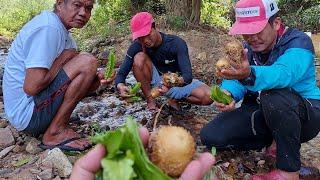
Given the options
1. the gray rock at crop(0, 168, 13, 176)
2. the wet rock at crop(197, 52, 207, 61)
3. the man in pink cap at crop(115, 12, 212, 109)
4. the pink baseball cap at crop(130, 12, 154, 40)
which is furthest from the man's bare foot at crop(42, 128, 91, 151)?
the wet rock at crop(197, 52, 207, 61)

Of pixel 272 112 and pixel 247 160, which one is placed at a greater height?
pixel 272 112

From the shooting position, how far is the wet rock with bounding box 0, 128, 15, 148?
3.98 meters

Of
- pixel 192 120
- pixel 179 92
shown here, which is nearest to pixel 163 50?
pixel 179 92

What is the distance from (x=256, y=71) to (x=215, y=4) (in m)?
11.2

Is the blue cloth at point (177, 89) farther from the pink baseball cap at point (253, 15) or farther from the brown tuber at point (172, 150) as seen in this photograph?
the brown tuber at point (172, 150)

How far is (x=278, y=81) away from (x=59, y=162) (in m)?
1.66

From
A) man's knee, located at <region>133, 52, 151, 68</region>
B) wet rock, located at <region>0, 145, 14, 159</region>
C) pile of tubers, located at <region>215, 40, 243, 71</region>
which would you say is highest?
pile of tubers, located at <region>215, 40, 243, 71</region>

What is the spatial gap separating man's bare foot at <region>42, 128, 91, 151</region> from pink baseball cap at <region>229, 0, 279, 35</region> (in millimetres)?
1585

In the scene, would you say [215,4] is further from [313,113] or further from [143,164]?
[143,164]

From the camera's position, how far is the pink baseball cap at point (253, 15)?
10.4 ft

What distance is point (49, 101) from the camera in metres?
3.73

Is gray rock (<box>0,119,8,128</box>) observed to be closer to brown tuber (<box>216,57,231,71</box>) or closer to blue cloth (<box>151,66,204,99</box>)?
blue cloth (<box>151,66,204,99</box>)

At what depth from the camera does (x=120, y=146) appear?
5.05 feet

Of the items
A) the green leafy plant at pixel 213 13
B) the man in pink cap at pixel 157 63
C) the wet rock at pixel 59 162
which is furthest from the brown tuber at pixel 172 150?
the green leafy plant at pixel 213 13
